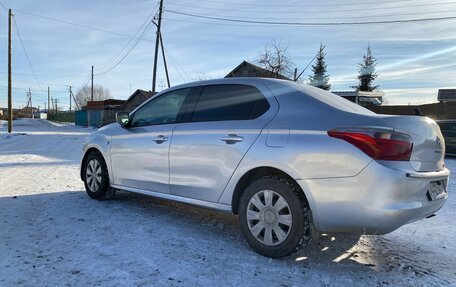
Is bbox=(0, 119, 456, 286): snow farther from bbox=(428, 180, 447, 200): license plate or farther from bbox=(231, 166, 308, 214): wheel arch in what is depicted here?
bbox=(428, 180, 447, 200): license plate

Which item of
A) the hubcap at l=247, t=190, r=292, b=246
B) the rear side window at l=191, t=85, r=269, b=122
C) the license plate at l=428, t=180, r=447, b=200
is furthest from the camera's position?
the rear side window at l=191, t=85, r=269, b=122

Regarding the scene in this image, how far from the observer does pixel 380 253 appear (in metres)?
4.11

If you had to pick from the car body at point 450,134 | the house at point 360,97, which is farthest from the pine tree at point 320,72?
the car body at point 450,134

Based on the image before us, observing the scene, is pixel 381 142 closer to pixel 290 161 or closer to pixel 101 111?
pixel 290 161

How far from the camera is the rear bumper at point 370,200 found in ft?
10.5

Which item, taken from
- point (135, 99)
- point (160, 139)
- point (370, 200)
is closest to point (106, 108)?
point (135, 99)

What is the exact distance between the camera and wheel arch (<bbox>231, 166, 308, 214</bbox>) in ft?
12.0

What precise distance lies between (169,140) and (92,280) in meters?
1.95

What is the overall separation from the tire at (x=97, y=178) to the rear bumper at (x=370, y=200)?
3.35 meters

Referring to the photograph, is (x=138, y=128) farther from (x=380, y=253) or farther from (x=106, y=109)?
(x=106, y=109)

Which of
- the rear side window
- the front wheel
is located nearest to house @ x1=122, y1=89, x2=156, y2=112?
the front wheel

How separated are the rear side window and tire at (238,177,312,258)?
29.6 inches

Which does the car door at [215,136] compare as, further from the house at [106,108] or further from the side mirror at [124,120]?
the house at [106,108]

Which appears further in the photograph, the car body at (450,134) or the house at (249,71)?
the house at (249,71)
